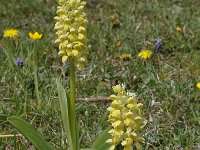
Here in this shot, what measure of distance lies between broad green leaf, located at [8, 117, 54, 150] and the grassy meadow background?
0.32 m

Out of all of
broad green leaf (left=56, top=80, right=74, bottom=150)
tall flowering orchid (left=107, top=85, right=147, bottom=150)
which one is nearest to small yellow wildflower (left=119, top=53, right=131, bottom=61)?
broad green leaf (left=56, top=80, right=74, bottom=150)

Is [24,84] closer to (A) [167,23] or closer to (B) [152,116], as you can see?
(B) [152,116]

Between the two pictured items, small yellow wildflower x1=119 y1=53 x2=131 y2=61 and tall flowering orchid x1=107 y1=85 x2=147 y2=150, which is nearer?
tall flowering orchid x1=107 y1=85 x2=147 y2=150

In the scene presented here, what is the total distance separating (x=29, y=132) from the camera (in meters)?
1.97

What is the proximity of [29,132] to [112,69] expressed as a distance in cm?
165

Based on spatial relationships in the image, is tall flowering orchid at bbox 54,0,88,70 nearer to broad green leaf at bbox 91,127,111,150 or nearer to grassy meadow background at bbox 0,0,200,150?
broad green leaf at bbox 91,127,111,150

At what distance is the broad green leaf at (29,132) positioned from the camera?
75.2 inches

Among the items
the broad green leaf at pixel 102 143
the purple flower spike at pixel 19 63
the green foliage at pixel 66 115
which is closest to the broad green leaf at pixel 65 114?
the green foliage at pixel 66 115

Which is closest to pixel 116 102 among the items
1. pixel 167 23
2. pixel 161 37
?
pixel 161 37

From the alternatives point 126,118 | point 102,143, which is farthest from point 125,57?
point 126,118

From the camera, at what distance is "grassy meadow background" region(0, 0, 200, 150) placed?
8.90 feet

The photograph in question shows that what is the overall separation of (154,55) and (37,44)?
0.93 metres

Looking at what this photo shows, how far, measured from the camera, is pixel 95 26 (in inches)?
171

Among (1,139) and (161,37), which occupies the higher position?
(161,37)
